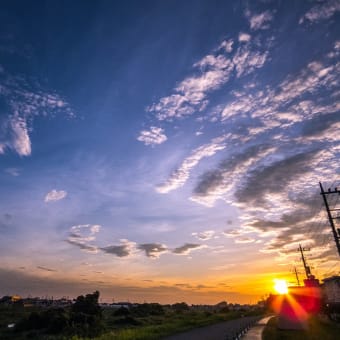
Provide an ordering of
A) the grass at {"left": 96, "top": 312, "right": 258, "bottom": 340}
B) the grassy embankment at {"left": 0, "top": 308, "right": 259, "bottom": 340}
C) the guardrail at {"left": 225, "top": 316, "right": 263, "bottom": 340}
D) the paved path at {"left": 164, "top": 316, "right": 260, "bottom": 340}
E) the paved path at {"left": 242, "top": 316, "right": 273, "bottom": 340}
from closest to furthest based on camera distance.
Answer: the guardrail at {"left": 225, "top": 316, "right": 263, "bottom": 340}, the paved path at {"left": 242, "top": 316, "right": 273, "bottom": 340}, the grass at {"left": 96, "top": 312, "right": 258, "bottom": 340}, the paved path at {"left": 164, "top": 316, "right": 260, "bottom": 340}, the grassy embankment at {"left": 0, "top": 308, "right": 259, "bottom": 340}

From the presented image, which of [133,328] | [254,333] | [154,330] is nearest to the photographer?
[254,333]

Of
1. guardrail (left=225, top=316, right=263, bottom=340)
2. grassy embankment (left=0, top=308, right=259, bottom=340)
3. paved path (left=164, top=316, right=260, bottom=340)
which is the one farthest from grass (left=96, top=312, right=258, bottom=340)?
guardrail (left=225, top=316, right=263, bottom=340)

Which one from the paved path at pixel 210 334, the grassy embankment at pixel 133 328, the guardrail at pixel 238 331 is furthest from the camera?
the grassy embankment at pixel 133 328

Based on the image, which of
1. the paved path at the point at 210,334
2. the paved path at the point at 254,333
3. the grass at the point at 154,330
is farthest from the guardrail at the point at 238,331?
the grass at the point at 154,330

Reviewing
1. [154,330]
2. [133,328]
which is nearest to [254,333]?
[154,330]

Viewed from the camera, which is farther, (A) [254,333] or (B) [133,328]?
(B) [133,328]

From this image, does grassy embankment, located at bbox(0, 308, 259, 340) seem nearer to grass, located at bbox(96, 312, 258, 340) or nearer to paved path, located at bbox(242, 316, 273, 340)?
grass, located at bbox(96, 312, 258, 340)

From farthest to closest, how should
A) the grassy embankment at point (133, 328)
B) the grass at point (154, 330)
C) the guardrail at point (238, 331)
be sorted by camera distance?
the grassy embankment at point (133, 328) < the grass at point (154, 330) < the guardrail at point (238, 331)

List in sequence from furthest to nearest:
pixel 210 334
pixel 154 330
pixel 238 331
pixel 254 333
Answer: pixel 154 330 → pixel 238 331 → pixel 210 334 → pixel 254 333

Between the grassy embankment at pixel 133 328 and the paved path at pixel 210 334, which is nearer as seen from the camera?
the paved path at pixel 210 334

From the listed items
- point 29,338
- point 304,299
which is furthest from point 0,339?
point 304,299

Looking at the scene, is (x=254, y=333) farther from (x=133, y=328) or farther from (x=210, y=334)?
(x=133, y=328)

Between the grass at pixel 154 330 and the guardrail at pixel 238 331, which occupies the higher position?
the grass at pixel 154 330

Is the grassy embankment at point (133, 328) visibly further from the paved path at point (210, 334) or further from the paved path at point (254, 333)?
the paved path at point (254, 333)
